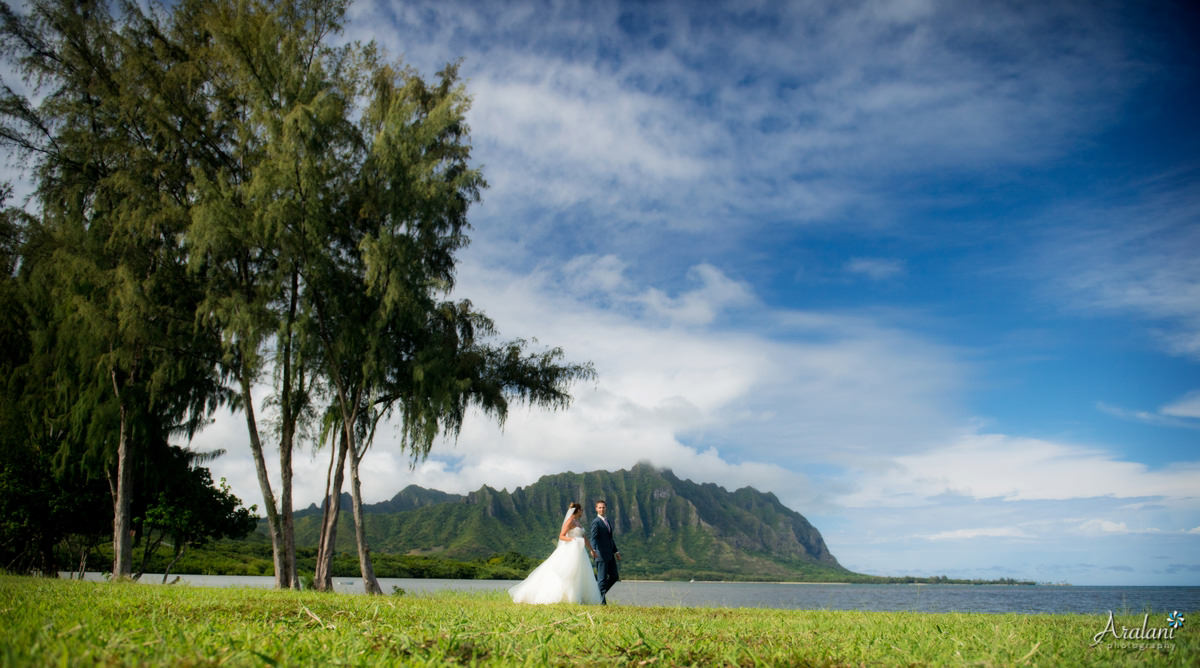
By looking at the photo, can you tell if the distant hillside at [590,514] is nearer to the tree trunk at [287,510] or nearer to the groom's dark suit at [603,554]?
the tree trunk at [287,510]

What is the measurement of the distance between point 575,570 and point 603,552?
90cm

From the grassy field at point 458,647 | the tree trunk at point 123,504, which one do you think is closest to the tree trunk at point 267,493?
the tree trunk at point 123,504

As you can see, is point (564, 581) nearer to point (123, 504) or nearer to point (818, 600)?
point (123, 504)

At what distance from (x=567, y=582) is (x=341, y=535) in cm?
10561

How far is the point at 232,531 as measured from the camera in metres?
21.8

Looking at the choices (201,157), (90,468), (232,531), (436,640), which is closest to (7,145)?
(201,157)

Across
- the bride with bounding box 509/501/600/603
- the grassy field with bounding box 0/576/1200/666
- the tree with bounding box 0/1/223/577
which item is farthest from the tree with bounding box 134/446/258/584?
the grassy field with bounding box 0/576/1200/666

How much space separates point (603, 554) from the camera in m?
13.1

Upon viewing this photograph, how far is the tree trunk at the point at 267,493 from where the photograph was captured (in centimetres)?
1670

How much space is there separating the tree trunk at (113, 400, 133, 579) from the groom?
12.8 meters

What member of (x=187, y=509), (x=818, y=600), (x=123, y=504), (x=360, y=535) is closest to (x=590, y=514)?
(x=818, y=600)

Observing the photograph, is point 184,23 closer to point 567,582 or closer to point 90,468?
point 90,468

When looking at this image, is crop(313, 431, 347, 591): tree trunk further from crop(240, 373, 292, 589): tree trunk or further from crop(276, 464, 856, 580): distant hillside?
crop(276, 464, 856, 580): distant hillside

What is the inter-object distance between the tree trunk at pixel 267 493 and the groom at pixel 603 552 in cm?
875
